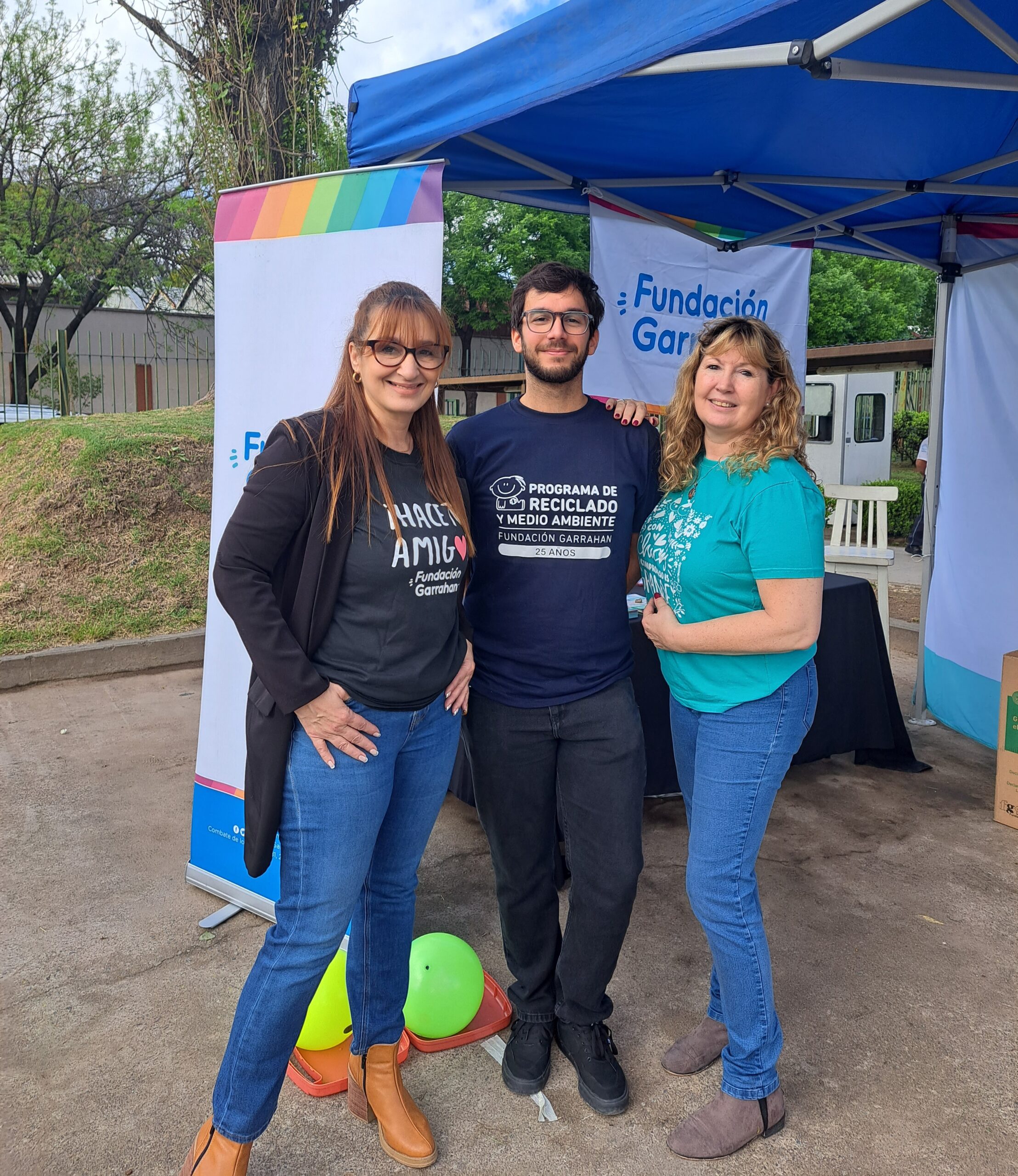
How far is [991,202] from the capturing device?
14.9ft

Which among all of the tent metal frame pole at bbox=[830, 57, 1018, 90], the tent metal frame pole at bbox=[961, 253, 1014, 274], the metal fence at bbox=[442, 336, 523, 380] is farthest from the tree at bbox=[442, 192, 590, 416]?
the tent metal frame pole at bbox=[830, 57, 1018, 90]

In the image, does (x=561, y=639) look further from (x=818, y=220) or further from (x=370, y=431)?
(x=818, y=220)

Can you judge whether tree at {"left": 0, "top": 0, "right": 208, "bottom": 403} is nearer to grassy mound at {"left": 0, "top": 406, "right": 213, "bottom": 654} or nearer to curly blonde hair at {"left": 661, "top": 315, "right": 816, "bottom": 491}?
grassy mound at {"left": 0, "top": 406, "right": 213, "bottom": 654}

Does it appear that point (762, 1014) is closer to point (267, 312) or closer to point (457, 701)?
point (457, 701)

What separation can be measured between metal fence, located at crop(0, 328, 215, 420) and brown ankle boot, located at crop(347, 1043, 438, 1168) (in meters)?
10.7

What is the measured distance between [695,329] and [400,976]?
3363mm

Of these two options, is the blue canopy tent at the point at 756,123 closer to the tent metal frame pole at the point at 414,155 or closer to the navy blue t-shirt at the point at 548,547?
the tent metal frame pole at the point at 414,155

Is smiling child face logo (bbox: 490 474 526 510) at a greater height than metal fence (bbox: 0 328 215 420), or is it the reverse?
metal fence (bbox: 0 328 215 420)

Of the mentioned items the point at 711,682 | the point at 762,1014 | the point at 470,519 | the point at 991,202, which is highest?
the point at 991,202

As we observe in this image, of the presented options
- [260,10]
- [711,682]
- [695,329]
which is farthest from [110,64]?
[711,682]

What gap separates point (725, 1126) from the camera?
2082 millimetres

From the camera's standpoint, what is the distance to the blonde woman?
6.27 feet

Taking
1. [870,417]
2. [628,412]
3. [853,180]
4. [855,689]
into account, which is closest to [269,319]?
[628,412]

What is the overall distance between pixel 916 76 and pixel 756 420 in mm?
1269
